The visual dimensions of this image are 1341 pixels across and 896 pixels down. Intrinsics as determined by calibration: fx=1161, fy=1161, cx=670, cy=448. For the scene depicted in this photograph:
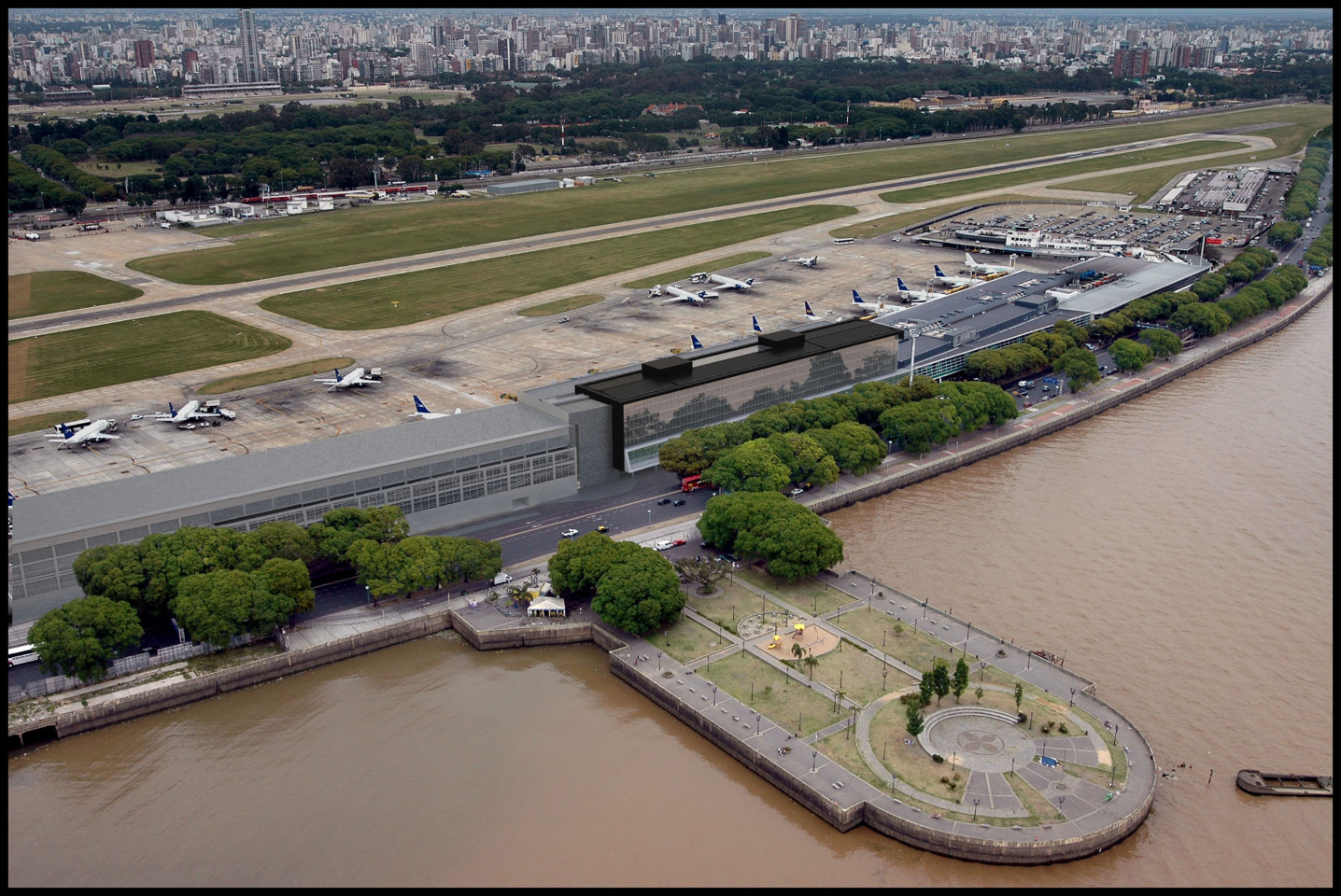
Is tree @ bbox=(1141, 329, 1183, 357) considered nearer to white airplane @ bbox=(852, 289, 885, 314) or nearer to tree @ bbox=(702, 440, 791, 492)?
white airplane @ bbox=(852, 289, 885, 314)

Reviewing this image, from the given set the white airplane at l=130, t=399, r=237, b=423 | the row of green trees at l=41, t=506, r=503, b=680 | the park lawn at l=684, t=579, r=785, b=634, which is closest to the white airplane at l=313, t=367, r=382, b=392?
Answer: the white airplane at l=130, t=399, r=237, b=423

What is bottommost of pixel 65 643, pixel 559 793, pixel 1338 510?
pixel 559 793

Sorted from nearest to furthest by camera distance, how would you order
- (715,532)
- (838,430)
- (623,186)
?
(715,532) → (838,430) → (623,186)

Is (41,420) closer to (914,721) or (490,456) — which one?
(490,456)

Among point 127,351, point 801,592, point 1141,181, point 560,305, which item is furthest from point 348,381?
point 1141,181

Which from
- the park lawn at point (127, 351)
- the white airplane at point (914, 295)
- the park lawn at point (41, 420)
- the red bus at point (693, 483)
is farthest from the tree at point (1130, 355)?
the park lawn at point (41, 420)

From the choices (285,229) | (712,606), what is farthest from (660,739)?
(285,229)

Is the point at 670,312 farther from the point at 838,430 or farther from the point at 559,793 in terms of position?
the point at 559,793
